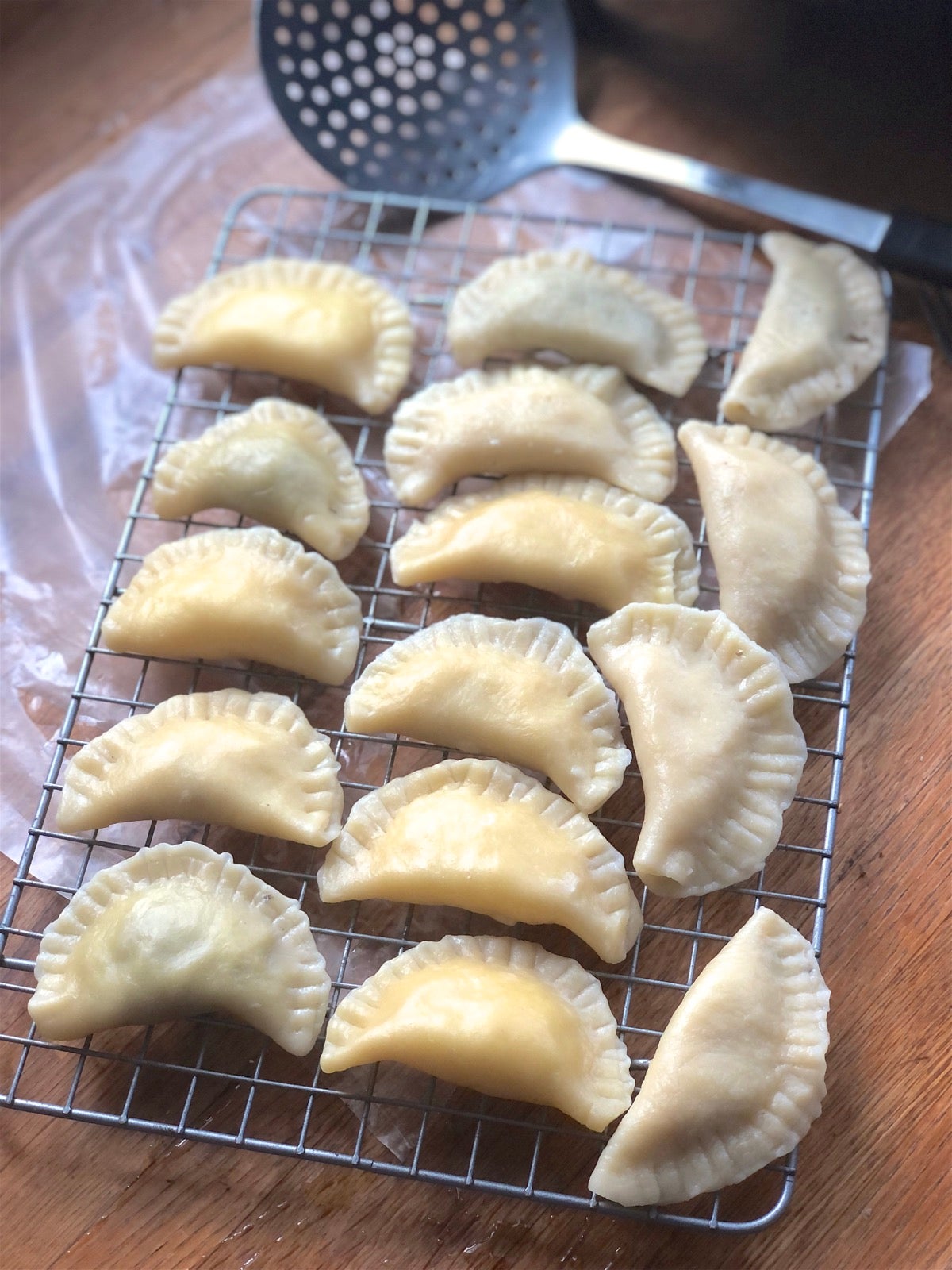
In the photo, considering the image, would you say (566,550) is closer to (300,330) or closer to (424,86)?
(300,330)

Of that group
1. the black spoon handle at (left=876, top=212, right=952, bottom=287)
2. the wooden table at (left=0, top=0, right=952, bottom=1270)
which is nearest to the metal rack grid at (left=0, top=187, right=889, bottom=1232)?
the wooden table at (left=0, top=0, right=952, bottom=1270)

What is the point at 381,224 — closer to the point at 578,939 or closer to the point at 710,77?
the point at 710,77

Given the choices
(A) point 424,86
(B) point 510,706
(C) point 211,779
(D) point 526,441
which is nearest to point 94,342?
(A) point 424,86

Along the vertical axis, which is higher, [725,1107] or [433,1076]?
[725,1107]

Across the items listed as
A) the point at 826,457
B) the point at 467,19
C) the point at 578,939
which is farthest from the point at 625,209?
the point at 578,939

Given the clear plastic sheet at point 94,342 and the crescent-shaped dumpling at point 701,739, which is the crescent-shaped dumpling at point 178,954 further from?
the crescent-shaped dumpling at point 701,739

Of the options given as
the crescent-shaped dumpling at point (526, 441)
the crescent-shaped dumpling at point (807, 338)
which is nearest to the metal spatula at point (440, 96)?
the crescent-shaped dumpling at point (807, 338)
